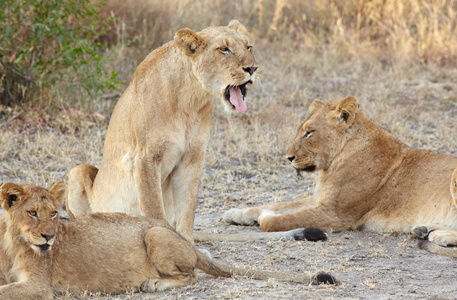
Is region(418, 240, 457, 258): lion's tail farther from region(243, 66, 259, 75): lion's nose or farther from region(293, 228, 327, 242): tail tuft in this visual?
region(243, 66, 259, 75): lion's nose

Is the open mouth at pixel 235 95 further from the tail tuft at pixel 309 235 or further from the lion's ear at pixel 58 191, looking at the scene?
the lion's ear at pixel 58 191

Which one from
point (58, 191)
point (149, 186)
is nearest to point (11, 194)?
point (58, 191)

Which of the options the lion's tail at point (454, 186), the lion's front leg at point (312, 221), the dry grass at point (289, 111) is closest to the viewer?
the dry grass at point (289, 111)

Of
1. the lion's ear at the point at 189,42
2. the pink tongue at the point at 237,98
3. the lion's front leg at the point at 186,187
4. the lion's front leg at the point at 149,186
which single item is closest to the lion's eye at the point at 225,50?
the lion's ear at the point at 189,42

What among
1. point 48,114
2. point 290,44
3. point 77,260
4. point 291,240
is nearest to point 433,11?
point 290,44

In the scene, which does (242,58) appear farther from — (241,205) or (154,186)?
(241,205)

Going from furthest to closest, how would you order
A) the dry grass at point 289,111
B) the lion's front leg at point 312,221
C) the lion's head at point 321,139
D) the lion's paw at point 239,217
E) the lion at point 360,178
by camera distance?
the lion's paw at point 239,217, the lion's head at point 321,139, the lion's front leg at point 312,221, the lion at point 360,178, the dry grass at point 289,111

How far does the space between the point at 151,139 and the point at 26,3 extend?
3.65 meters

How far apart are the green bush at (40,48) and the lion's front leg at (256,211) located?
239cm

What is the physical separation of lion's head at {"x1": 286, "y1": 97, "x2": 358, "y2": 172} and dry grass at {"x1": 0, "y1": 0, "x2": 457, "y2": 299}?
62 cm

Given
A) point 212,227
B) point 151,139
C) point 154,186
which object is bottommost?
point 212,227

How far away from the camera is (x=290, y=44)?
436 inches

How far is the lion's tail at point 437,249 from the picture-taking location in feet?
14.3

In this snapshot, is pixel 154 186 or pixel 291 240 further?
pixel 291 240
